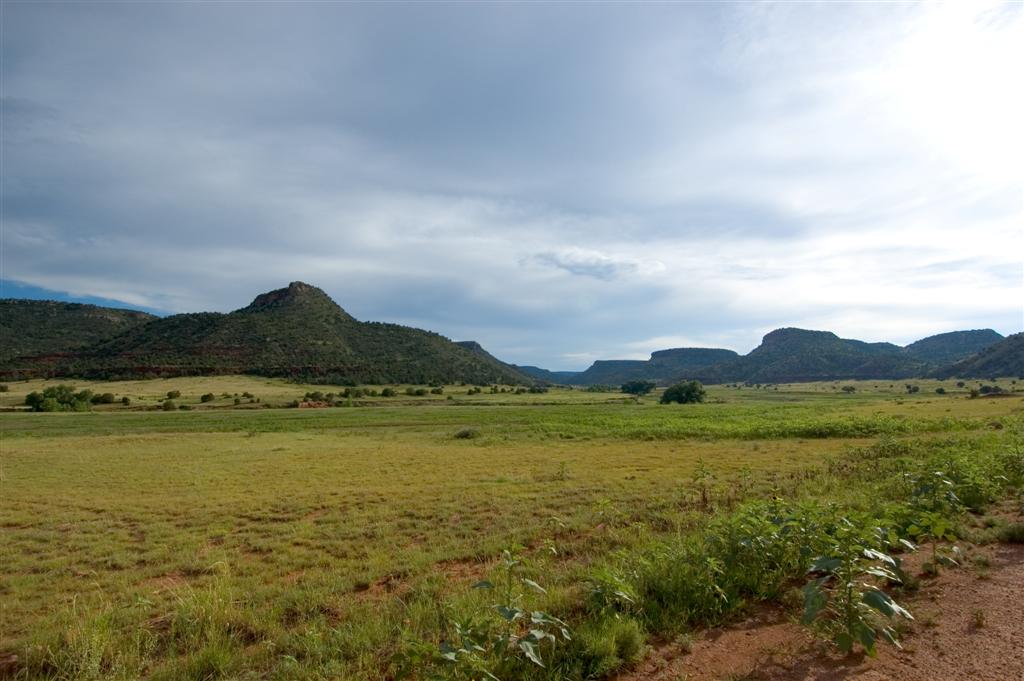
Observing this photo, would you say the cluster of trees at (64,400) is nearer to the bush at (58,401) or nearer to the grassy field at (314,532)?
the bush at (58,401)

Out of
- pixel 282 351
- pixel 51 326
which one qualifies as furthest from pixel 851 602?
pixel 51 326

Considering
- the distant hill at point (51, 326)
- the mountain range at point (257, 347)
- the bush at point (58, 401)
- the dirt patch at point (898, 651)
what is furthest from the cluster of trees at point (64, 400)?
the dirt patch at point (898, 651)

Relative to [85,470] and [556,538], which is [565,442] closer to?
[556,538]

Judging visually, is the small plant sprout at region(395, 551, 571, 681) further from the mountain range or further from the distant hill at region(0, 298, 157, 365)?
the distant hill at region(0, 298, 157, 365)

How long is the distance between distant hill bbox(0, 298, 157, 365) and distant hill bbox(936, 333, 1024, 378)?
241224 mm

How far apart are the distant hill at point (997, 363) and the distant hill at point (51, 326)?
24122 centimetres

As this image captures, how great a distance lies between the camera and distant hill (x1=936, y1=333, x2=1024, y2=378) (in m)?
130

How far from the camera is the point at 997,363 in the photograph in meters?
136

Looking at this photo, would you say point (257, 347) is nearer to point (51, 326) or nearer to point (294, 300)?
point (294, 300)

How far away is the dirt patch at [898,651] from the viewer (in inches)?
156

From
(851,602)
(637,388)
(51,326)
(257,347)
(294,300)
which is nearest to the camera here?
(851,602)

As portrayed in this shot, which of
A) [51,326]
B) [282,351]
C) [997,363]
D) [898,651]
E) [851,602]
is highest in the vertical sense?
[51,326]

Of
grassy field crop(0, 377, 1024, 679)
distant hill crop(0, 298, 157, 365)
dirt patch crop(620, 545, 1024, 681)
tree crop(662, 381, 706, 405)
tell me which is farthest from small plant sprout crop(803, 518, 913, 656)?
distant hill crop(0, 298, 157, 365)

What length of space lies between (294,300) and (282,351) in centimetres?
3507
